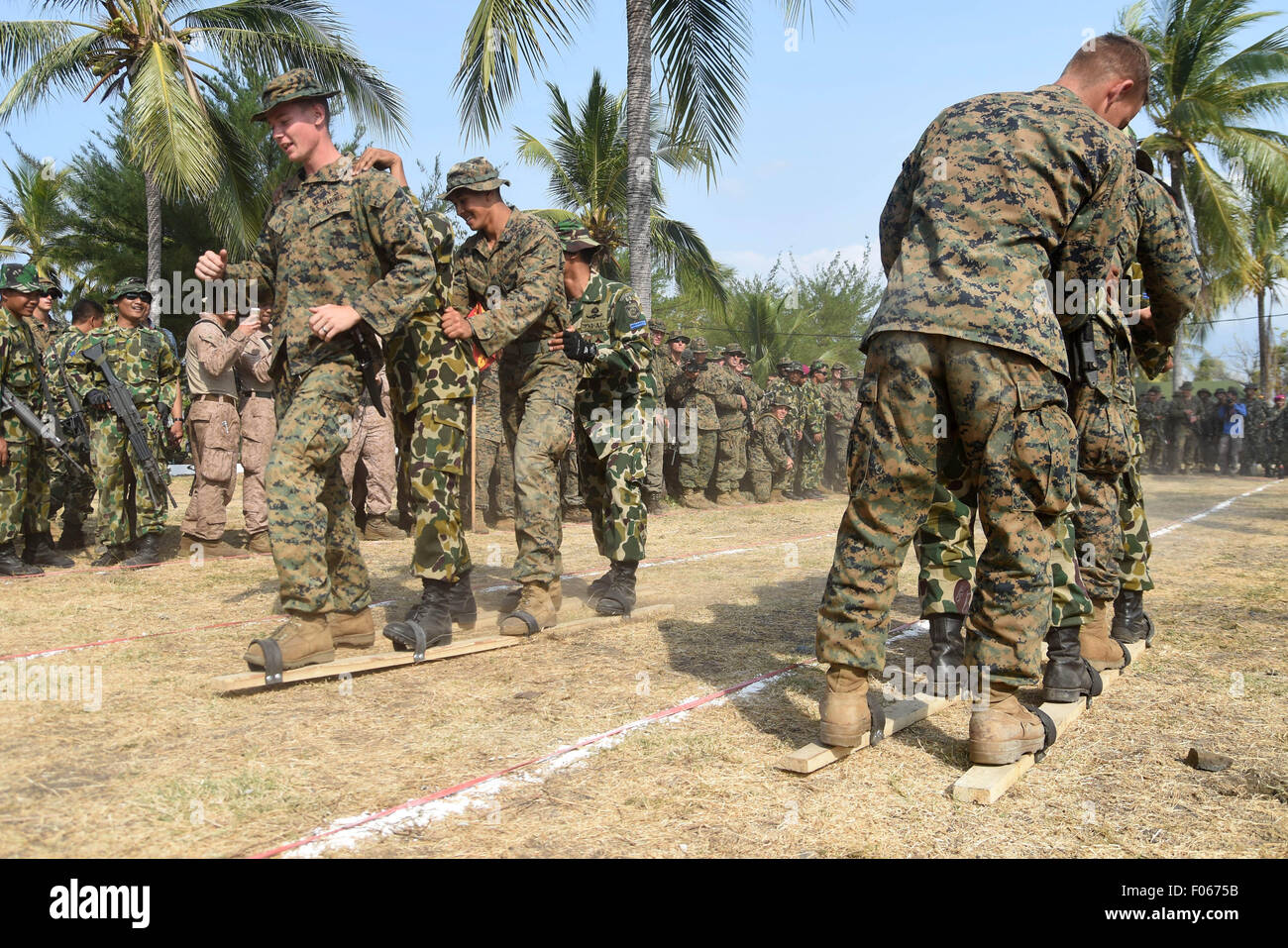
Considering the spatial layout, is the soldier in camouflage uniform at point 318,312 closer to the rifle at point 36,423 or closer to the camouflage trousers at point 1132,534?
the camouflage trousers at point 1132,534

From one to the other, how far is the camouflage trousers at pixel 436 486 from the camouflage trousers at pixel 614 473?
108cm

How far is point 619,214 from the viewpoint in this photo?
21.0m

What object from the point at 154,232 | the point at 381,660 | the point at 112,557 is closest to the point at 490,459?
the point at 112,557

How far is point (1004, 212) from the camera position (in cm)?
321

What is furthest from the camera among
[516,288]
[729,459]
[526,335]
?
[729,459]

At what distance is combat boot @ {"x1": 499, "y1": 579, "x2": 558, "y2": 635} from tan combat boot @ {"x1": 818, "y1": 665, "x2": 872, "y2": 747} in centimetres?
210

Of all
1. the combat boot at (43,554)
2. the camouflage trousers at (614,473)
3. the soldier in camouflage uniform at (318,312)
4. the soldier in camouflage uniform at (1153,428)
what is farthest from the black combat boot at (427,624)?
the soldier in camouflage uniform at (1153,428)

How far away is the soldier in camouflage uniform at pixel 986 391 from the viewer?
316 cm

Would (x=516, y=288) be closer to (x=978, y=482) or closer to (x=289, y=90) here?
(x=289, y=90)

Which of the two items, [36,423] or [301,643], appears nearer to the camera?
[301,643]

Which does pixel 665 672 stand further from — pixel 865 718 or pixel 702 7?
pixel 702 7

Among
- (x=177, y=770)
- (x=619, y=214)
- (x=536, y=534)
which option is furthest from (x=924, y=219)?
(x=619, y=214)

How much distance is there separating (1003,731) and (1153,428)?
24.6 metres

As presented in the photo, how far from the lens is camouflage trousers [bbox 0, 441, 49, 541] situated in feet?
25.1
